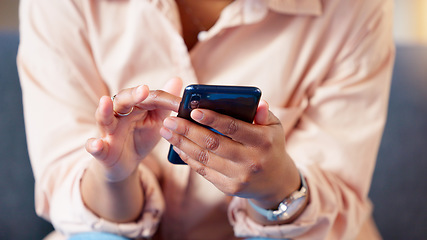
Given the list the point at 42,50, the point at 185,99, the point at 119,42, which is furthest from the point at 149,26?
the point at 185,99

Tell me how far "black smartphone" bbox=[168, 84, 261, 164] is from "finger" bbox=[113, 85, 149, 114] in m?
0.04

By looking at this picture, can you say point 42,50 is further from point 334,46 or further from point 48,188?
point 334,46

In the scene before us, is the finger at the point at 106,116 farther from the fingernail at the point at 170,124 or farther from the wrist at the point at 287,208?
the wrist at the point at 287,208

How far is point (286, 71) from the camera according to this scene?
74 cm


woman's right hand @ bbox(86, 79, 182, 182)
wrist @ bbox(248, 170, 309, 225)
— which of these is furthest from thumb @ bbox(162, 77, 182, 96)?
wrist @ bbox(248, 170, 309, 225)

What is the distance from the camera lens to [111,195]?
2.09 feet

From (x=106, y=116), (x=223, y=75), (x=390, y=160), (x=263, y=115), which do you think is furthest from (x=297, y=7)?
(x=390, y=160)

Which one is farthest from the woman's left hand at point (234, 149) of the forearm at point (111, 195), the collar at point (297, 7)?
the collar at point (297, 7)

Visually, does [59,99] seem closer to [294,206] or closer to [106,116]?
[106,116]

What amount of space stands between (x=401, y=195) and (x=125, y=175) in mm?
889

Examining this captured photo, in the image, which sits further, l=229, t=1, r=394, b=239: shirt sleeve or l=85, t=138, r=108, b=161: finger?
l=229, t=1, r=394, b=239: shirt sleeve

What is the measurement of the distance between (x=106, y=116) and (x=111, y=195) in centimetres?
21

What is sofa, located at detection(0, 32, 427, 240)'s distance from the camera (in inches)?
43.0

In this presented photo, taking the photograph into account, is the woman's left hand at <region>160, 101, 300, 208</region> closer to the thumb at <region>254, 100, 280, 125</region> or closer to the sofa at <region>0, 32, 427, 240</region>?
the thumb at <region>254, 100, 280, 125</region>
